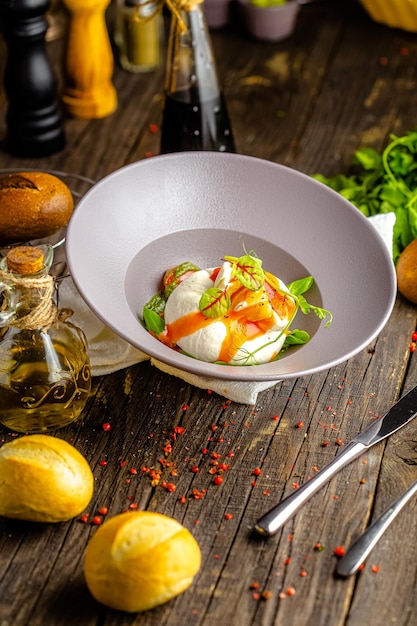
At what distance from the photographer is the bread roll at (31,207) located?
1.48 metres

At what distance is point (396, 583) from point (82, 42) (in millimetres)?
1371

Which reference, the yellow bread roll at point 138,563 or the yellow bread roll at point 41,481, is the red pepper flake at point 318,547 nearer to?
the yellow bread roll at point 138,563

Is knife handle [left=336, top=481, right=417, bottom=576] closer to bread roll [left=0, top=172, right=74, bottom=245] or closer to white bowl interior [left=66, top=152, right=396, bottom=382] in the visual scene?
white bowl interior [left=66, top=152, right=396, bottom=382]

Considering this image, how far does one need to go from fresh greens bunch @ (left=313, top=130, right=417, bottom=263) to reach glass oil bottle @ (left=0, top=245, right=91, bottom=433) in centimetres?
67

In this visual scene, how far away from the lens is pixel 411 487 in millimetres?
1166

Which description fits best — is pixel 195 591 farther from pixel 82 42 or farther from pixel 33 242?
pixel 82 42

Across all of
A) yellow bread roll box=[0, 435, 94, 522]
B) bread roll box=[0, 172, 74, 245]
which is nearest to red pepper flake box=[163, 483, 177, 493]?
yellow bread roll box=[0, 435, 94, 522]

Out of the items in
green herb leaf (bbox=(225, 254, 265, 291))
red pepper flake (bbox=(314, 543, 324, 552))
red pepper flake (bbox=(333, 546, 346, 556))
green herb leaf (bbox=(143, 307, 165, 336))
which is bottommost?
red pepper flake (bbox=(314, 543, 324, 552))

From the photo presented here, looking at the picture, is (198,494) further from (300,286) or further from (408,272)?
(408,272)

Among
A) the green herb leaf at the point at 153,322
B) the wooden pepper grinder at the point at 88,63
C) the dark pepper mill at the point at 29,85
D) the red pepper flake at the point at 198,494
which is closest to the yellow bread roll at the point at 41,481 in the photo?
the red pepper flake at the point at 198,494

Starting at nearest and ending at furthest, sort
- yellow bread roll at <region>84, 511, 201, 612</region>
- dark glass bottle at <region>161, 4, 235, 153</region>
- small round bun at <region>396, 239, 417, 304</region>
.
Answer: yellow bread roll at <region>84, 511, 201, 612</region> → small round bun at <region>396, 239, 417, 304</region> → dark glass bottle at <region>161, 4, 235, 153</region>

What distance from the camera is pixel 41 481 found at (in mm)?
1081

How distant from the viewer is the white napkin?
4.33 ft

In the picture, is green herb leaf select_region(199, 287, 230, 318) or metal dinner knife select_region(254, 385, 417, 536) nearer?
metal dinner knife select_region(254, 385, 417, 536)
